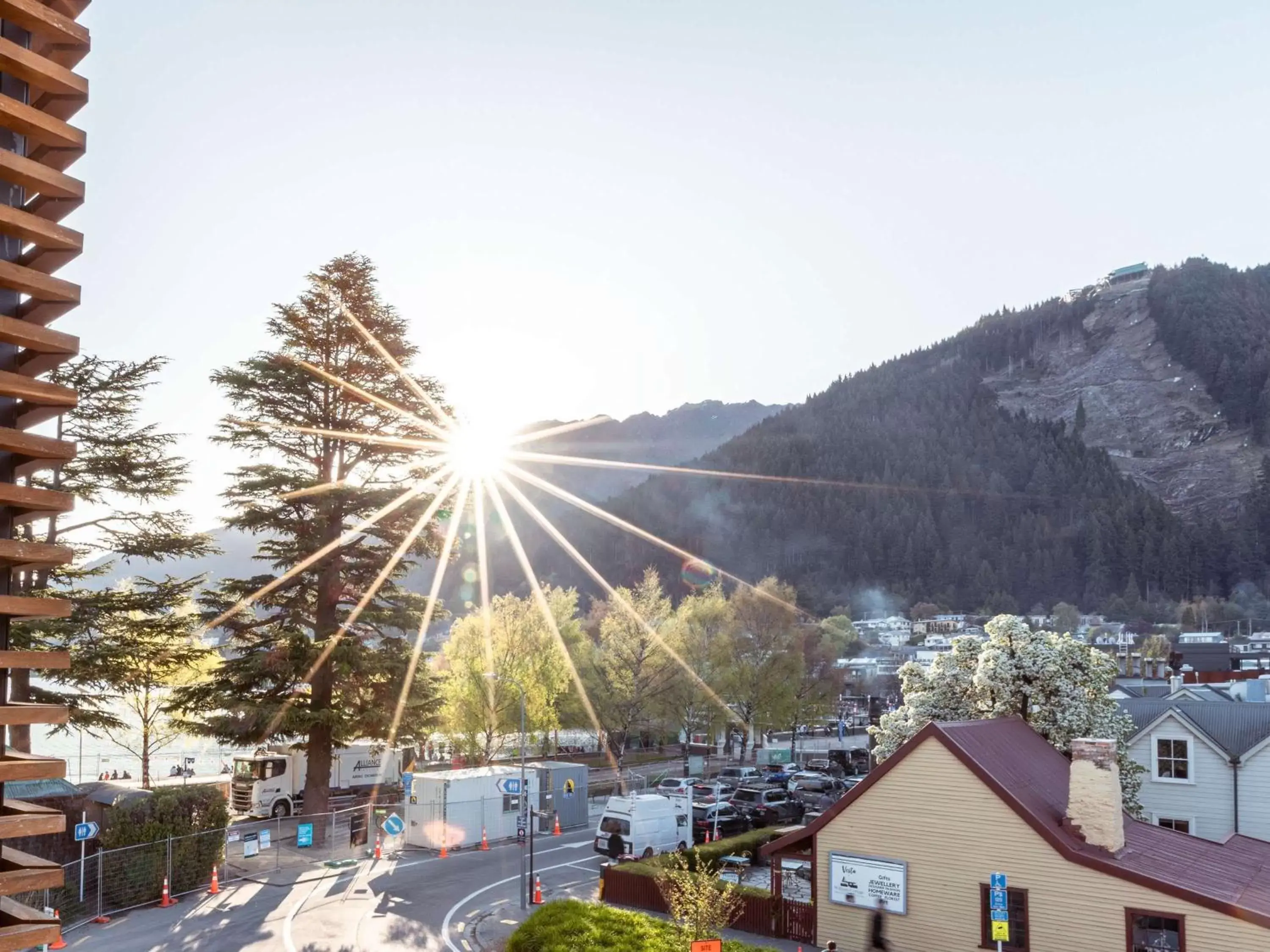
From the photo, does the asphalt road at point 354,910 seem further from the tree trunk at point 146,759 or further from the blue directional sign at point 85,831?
the tree trunk at point 146,759

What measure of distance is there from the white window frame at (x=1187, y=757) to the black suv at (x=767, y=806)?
55.3 feet

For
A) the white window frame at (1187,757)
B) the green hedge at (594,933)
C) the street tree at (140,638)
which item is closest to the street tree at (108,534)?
the street tree at (140,638)

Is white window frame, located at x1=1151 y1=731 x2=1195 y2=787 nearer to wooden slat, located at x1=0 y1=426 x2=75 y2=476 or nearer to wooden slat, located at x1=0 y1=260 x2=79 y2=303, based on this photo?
wooden slat, located at x1=0 y1=426 x2=75 y2=476

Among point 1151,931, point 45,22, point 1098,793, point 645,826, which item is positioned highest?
point 45,22

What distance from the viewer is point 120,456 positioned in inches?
1388

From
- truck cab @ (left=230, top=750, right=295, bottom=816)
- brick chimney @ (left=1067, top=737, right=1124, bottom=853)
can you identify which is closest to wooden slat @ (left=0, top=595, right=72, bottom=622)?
brick chimney @ (left=1067, top=737, right=1124, bottom=853)

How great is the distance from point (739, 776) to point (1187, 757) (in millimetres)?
28747

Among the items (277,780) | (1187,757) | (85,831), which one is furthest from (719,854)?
(277,780)

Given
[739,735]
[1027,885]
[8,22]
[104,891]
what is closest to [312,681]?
[104,891]

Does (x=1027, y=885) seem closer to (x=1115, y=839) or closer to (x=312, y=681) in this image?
(x=1115, y=839)

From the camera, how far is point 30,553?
4.53 metres

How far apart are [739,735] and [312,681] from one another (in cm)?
5048

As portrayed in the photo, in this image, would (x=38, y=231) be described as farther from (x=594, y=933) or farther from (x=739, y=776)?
(x=739, y=776)

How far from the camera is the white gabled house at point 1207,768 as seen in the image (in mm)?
33562
